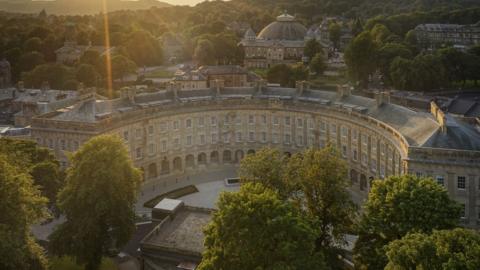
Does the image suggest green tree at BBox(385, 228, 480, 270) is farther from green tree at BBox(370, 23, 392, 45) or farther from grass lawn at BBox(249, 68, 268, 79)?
green tree at BBox(370, 23, 392, 45)

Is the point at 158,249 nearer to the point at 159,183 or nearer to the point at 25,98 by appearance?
the point at 159,183

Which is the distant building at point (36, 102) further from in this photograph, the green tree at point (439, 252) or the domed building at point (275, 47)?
the domed building at point (275, 47)

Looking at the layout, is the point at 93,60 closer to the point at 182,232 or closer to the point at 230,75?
the point at 230,75

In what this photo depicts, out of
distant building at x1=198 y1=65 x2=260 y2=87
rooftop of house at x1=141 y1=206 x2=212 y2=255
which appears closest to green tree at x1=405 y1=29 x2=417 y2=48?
distant building at x1=198 y1=65 x2=260 y2=87

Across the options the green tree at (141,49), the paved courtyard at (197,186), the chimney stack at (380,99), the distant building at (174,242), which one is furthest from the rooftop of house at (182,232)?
the green tree at (141,49)

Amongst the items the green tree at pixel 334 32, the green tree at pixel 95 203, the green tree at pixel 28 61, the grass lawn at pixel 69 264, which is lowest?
the grass lawn at pixel 69 264

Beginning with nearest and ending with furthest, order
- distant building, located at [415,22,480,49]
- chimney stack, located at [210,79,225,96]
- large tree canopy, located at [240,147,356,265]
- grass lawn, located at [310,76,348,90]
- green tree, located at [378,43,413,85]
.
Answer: large tree canopy, located at [240,147,356,265], chimney stack, located at [210,79,225,96], green tree, located at [378,43,413,85], grass lawn, located at [310,76,348,90], distant building, located at [415,22,480,49]
